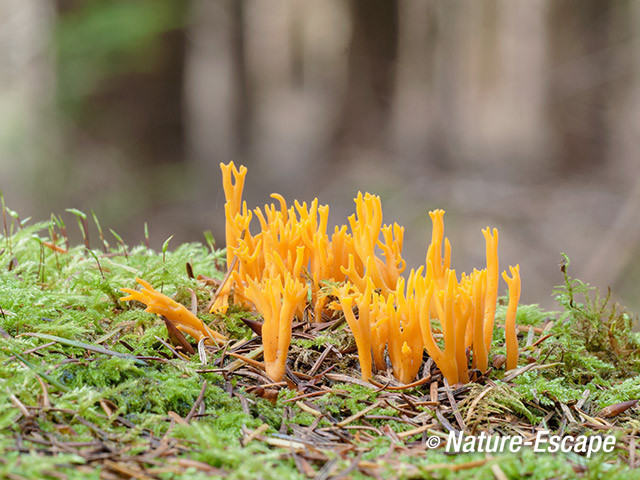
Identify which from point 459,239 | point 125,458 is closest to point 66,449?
point 125,458

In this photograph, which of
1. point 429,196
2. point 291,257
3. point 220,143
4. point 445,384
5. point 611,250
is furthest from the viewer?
point 220,143

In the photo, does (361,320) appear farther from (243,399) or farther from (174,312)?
(174,312)

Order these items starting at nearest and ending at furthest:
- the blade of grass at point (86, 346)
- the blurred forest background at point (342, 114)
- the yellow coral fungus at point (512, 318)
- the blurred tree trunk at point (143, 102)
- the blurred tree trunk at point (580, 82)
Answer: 1. the blade of grass at point (86, 346)
2. the yellow coral fungus at point (512, 318)
3. the blurred forest background at point (342, 114)
4. the blurred tree trunk at point (143, 102)
5. the blurred tree trunk at point (580, 82)

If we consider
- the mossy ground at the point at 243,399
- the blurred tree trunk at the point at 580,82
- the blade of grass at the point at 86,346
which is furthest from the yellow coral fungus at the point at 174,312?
the blurred tree trunk at the point at 580,82

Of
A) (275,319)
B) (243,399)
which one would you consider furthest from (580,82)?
(243,399)

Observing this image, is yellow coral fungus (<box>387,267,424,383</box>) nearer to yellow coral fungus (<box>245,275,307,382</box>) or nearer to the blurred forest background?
yellow coral fungus (<box>245,275,307,382</box>)

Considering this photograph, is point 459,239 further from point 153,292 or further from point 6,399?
point 6,399

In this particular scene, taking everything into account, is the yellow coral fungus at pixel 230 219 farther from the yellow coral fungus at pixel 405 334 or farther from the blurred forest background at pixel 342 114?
the blurred forest background at pixel 342 114
